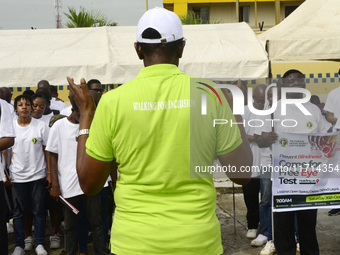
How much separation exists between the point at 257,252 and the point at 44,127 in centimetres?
302

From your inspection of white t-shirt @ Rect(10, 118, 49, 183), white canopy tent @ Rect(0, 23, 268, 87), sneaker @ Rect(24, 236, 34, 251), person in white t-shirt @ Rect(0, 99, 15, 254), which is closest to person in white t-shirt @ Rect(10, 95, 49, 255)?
white t-shirt @ Rect(10, 118, 49, 183)

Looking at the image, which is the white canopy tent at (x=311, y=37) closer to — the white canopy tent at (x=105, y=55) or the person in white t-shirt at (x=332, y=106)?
the person in white t-shirt at (x=332, y=106)

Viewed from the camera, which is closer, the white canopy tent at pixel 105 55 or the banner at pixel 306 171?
the banner at pixel 306 171

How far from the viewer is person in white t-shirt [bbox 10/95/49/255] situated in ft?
15.5

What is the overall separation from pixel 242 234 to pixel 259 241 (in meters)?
0.46

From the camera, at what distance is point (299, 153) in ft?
12.1

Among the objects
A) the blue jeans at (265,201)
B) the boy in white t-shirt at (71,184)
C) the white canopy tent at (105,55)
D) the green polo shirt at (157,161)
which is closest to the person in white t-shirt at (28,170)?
the boy in white t-shirt at (71,184)

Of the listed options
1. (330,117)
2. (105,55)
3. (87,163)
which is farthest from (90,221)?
(105,55)

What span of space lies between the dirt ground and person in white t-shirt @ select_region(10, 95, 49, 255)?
1.13 feet

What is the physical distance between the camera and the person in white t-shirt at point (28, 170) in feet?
15.5

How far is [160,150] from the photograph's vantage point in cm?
159

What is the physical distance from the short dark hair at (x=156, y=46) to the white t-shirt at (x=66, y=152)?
8.71 feet

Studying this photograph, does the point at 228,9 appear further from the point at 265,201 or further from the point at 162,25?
the point at 162,25

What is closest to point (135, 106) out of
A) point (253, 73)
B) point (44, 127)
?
point (44, 127)
